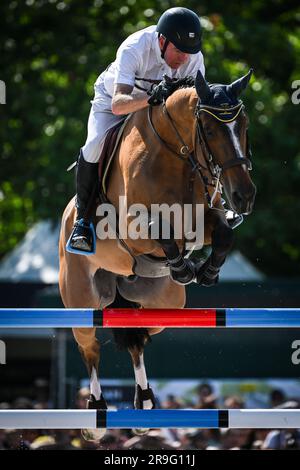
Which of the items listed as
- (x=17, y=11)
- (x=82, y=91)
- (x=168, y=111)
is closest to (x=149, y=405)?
(x=168, y=111)

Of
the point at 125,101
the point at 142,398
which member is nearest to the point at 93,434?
the point at 142,398

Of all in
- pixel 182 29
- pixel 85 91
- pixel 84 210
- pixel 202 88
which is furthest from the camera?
pixel 85 91

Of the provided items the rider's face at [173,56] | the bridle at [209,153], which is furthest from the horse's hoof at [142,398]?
the rider's face at [173,56]

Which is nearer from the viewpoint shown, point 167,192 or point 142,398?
point 167,192

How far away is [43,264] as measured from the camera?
14352 mm

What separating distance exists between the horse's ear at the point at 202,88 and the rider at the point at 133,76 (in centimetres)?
50

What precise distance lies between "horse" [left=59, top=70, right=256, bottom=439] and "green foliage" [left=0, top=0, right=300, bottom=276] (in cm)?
729

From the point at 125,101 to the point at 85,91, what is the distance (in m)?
9.08

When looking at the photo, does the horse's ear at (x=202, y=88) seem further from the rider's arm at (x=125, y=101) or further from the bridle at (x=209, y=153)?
the rider's arm at (x=125, y=101)

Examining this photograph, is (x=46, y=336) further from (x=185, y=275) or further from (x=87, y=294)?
(x=185, y=275)

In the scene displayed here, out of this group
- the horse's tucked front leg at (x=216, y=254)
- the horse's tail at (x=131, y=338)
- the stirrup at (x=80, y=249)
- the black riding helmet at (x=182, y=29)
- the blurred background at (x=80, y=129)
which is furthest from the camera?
the blurred background at (x=80, y=129)

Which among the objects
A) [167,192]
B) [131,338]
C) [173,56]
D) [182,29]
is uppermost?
[182,29]

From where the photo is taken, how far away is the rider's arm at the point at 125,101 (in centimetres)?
614

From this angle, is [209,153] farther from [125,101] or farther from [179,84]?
[125,101]
